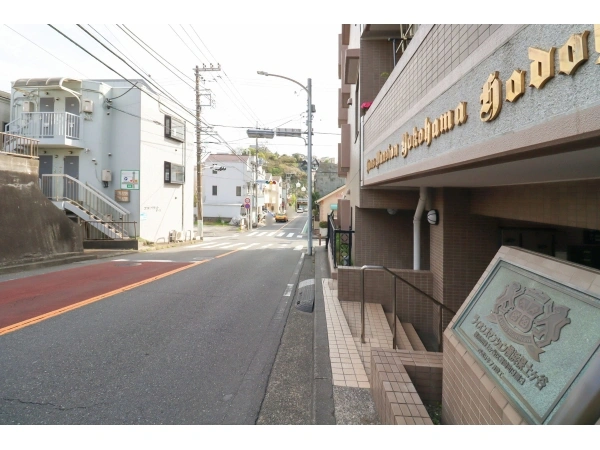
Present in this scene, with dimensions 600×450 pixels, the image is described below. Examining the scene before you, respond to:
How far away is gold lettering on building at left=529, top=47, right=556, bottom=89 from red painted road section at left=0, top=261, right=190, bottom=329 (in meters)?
7.60

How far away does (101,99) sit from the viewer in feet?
71.0

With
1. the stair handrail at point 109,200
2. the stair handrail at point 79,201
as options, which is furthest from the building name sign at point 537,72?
the stair handrail at point 109,200

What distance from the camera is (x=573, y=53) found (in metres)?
2.09

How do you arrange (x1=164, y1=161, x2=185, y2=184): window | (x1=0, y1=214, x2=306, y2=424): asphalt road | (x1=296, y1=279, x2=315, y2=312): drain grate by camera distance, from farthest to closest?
(x1=164, y1=161, x2=185, y2=184): window < (x1=296, y1=279, x2=315, y2=312): drain grate < (x1=0, y1=214, x2=306, y2=424): asphalt road

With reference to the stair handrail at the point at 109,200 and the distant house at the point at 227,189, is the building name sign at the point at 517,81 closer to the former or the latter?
the stair handrail at the point at 109,200

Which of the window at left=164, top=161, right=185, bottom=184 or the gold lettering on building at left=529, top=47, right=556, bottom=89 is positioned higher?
the window at left=164, top=161, right=185, bottom=184

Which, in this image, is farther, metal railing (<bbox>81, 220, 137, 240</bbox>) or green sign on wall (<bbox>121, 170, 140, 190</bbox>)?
green sign on wall (<bbox>121, 170, 140, 190</bbox>)

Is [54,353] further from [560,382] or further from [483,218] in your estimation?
[483,218]

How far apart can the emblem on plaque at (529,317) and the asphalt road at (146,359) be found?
238 centimetres

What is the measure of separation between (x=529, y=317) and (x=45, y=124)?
24411mm

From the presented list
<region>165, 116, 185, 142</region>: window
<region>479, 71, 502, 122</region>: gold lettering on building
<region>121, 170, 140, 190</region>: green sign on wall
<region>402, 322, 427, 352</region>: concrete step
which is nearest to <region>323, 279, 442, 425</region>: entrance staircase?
<region>402, 322, 427, 352</region>: concrete step

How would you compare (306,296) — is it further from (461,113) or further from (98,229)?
(98,229)

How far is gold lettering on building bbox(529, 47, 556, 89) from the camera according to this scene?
2264 mm

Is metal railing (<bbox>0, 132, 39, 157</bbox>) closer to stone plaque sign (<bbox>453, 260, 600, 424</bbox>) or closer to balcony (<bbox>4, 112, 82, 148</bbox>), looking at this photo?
balcony (<bbox>4, 112, 82, 148</bbox>)
